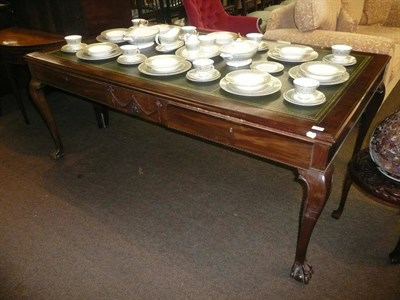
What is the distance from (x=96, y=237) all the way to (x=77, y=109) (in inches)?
65.4

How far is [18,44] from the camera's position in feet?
7.79

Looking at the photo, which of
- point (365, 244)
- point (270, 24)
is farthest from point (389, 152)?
point (270, 24)

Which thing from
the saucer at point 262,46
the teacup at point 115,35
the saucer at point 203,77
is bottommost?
the saucer at point 203,77

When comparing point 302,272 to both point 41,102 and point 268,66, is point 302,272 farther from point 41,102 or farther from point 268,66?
point 41,102

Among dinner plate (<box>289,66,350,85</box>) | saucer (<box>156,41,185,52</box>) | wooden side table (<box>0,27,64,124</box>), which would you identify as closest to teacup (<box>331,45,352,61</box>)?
dinner plate (<box>289,66,350,85</box>)

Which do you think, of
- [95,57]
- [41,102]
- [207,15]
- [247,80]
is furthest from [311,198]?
[207,15]

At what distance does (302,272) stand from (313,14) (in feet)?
6.04

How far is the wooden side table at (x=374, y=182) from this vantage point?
1.17 meters

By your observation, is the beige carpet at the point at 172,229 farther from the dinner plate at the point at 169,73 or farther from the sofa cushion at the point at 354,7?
the sofa cushion at the point at 354,7

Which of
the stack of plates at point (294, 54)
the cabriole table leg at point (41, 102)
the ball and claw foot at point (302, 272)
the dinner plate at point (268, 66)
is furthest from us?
the cabriole table leg at point (41, 102)

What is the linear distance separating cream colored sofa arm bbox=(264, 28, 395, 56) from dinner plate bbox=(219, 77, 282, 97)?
1042mm

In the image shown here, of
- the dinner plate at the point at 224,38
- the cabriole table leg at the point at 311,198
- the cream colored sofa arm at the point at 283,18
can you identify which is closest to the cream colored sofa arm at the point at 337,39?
the cream colored sofa arm at the point at 283,18

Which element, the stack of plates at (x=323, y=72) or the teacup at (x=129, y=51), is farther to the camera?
the teacup at (x=129, y=51)

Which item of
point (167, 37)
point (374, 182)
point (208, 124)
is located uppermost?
point (167, 37)
